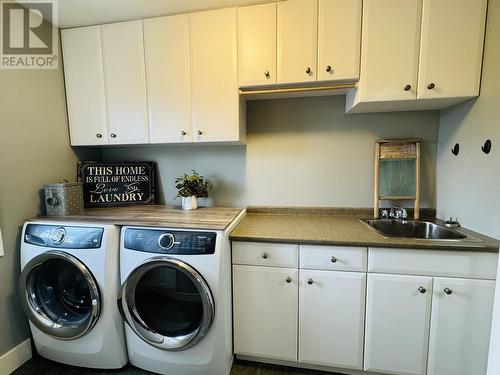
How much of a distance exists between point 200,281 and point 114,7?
1779 mm

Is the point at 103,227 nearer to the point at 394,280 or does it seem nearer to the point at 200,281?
the point at 200,281

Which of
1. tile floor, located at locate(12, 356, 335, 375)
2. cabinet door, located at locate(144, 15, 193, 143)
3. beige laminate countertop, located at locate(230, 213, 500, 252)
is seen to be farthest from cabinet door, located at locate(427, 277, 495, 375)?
cabinet door, located at locate(144, 15, 193, 143)

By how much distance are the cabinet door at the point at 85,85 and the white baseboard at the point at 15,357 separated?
142 cm

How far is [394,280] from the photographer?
1247 mm

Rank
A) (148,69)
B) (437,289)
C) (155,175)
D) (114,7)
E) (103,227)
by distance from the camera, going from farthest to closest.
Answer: (155,175), (148,69), (114,7), (103,227), (437,289)

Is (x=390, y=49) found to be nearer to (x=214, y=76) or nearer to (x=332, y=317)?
(x=214, y=76)

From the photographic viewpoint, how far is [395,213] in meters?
1.70

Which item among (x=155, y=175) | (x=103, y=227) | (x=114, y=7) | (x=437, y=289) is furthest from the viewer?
(x=155, y=175)

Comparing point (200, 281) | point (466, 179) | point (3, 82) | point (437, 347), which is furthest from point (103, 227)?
point (466, 179)

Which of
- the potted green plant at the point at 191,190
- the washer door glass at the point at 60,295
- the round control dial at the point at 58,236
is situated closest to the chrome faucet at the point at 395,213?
the potted green plant at the point at 191,190

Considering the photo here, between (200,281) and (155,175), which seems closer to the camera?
(200,281)

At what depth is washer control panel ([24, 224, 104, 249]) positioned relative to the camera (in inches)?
53.5

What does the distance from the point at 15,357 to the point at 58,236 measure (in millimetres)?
871

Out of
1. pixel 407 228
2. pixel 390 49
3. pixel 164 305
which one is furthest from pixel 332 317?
pixel 390 49
